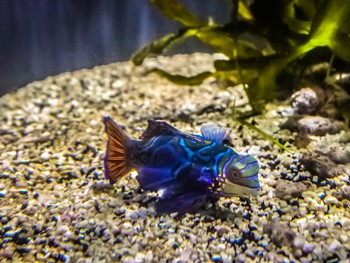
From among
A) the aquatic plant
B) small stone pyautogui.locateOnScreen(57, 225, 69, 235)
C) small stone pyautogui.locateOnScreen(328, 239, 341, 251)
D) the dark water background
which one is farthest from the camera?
the dark water background

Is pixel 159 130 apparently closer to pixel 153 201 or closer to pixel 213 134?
pixel 213 134

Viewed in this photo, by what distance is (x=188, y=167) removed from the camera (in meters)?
2.59

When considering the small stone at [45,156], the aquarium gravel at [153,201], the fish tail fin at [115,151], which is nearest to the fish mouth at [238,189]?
the aquarium gravel at [153,201]

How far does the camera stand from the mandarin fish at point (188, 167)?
2.52 m

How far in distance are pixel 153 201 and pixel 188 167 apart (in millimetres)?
549

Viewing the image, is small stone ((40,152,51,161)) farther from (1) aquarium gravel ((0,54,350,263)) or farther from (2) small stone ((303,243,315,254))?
(2) small stone ((303,243,315,254))

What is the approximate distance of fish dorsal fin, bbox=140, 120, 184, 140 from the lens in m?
2.84

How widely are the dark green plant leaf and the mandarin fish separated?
5.94 ft

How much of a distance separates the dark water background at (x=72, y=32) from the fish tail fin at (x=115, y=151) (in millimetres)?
2820

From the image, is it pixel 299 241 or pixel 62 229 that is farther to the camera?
pixel 62 229

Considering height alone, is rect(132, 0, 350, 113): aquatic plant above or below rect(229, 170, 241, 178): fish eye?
above

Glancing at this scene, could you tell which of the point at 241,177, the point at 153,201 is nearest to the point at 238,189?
the point at 241,177

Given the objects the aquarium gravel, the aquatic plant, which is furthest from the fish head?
the aquatic plant

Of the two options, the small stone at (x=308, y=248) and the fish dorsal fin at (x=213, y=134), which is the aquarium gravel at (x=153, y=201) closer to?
the small stone at (x=308, y=248)
